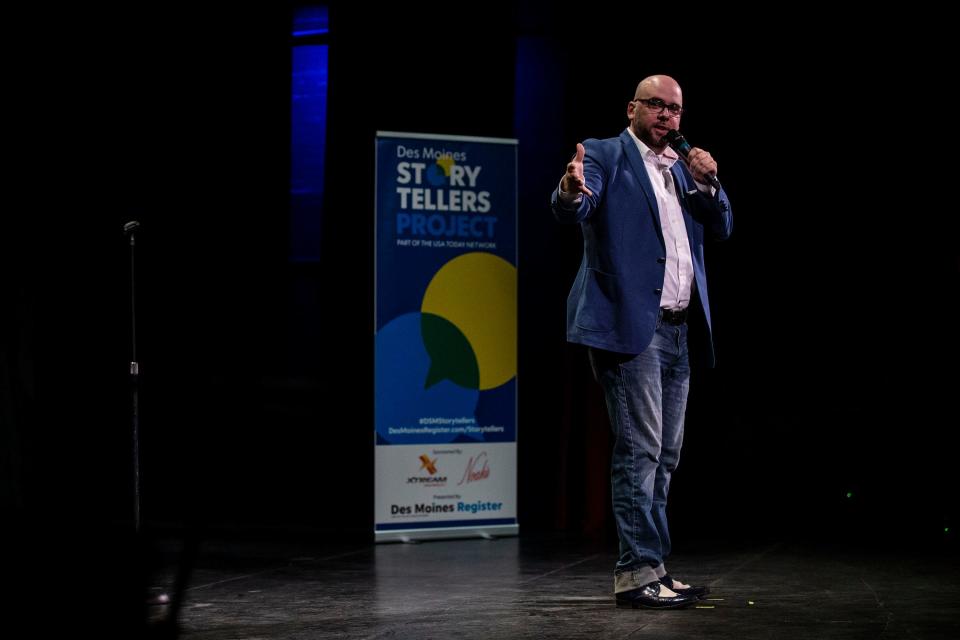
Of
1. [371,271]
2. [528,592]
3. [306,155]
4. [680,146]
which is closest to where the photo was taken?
[680,146]

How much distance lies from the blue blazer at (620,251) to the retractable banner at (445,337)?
1861 mm

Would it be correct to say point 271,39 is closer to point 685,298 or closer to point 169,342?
point 169,342

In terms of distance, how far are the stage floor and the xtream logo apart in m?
0.29

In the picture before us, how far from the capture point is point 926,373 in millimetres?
5551

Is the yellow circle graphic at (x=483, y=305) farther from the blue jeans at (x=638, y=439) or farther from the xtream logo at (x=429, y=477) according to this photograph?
the blue jeans at (x=638, y=439)

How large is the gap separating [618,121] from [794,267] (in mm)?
1110

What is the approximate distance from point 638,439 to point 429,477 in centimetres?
207

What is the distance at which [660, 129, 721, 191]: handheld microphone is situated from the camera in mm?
3299

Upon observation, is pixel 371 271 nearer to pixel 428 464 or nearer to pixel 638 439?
pixel 428 464

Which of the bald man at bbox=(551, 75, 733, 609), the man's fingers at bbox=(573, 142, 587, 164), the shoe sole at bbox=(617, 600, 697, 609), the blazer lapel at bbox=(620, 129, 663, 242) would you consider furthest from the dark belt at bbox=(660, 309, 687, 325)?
the shoe sole at bbox=(617, 600, 697, 609)

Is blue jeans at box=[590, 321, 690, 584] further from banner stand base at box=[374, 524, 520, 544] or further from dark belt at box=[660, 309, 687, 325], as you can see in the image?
banner stand base at box=[374, 524, 520, 544]

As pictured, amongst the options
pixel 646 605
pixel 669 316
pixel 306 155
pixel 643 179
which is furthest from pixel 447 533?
pixel 306 155

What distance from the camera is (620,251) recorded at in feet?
11.0

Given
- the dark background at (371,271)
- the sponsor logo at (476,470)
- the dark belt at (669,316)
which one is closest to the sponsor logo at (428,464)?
the sponsor logo at (476,470)
